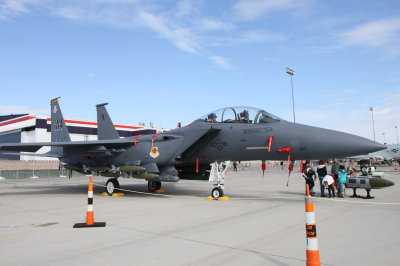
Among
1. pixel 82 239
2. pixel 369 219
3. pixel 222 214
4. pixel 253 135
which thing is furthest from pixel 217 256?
pixel 253 135

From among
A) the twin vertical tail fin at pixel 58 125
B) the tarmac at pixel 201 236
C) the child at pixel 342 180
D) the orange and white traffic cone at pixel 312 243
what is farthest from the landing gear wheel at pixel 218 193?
the twin vertical tail fin at pixel 58 125

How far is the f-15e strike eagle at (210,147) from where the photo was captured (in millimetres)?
7629

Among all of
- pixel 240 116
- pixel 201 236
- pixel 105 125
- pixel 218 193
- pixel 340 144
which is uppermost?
pixel 105 125

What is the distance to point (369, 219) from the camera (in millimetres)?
6012

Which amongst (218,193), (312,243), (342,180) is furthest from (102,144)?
(312,243)

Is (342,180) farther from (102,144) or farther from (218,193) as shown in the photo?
(102,144)

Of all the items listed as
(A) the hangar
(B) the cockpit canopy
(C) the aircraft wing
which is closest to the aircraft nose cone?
(B) the cockpit canopy

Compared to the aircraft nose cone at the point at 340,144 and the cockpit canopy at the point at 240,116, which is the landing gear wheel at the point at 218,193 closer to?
the cockpit canopy at the point at 240,116

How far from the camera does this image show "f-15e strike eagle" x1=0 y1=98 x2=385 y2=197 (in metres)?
7.63

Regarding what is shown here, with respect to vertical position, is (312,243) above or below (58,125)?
below

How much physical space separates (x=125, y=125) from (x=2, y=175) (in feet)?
105

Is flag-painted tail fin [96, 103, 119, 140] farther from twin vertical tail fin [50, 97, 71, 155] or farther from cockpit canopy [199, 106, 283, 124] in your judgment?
cockpit canopy [199, 106, 283, 124]

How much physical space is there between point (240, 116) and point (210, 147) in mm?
1430

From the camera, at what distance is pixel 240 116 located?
9.20 m
